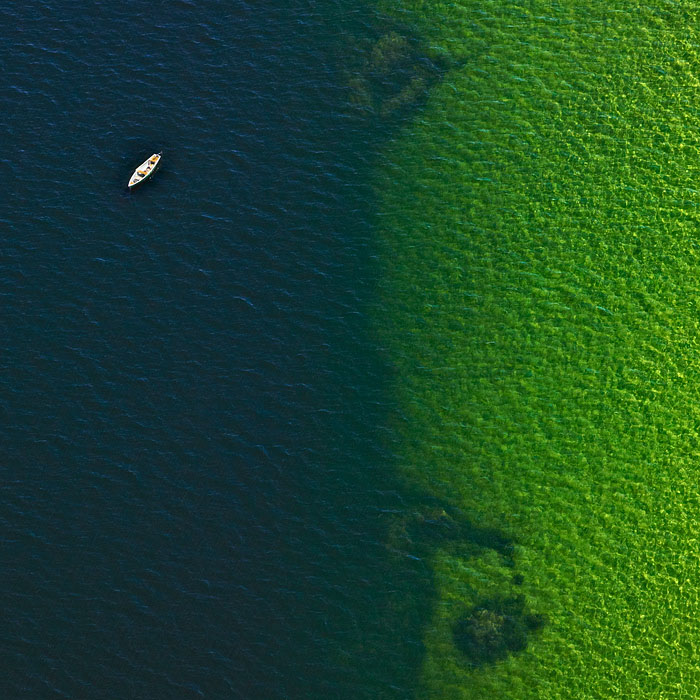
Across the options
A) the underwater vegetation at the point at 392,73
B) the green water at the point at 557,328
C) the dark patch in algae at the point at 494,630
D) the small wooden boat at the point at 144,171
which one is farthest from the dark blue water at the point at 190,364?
the green water at the point at 557,328

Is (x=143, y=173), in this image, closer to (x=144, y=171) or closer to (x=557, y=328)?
(x=144, y=171)

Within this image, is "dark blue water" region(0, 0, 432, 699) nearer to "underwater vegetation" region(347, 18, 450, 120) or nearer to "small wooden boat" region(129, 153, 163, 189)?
"small wooden boat" region(129, 153, 163, 189)

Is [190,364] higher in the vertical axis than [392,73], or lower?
lower

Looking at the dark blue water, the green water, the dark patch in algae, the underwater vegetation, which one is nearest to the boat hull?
the dark blue water

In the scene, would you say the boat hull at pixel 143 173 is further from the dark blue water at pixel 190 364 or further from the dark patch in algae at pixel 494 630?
the dark patch in algae at pixel 494 630

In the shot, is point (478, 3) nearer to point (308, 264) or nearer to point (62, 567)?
point (308, 264)

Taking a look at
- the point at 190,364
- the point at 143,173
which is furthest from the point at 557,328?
the point at 143,173

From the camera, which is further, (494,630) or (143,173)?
(143,173)
